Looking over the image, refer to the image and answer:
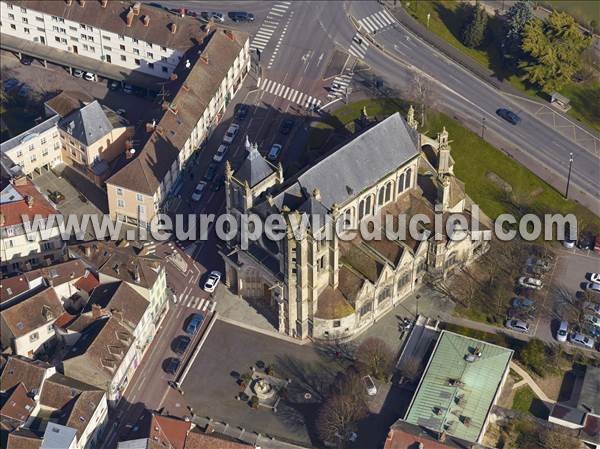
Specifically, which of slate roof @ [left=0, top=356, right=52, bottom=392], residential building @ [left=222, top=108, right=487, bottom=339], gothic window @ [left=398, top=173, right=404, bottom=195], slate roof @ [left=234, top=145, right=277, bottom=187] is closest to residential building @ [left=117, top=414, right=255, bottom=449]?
slate roof @ [left=0, top=356, right=52, bottom=392]

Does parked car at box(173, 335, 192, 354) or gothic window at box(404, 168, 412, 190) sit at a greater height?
gothic window at box(404, 168, 412, 190)

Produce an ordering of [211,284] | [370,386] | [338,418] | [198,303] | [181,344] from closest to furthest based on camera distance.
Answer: [338,418]
[370,386]
[181,344]
[198,303]
[211,284]

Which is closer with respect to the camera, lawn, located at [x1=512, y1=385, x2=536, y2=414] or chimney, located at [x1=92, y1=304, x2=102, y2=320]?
lawn, located at [x1=512, y1=385, x2=536, y2=414]

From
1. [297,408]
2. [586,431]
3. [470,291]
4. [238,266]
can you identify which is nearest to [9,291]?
[238,266]

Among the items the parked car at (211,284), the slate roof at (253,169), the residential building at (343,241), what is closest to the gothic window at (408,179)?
the residential building at (343,241)

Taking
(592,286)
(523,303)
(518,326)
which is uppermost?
(592,286)

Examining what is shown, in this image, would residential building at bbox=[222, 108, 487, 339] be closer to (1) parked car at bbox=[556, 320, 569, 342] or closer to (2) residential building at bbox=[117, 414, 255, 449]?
(1) parked car at bbox=[556, 320, 569, 342]

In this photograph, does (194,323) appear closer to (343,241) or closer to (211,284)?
(211,284)

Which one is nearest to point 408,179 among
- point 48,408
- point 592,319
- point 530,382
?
point 592,319
